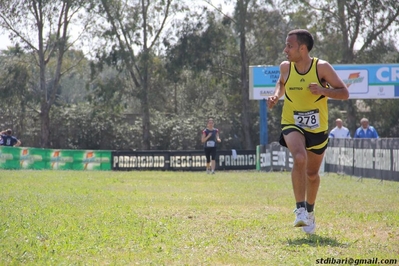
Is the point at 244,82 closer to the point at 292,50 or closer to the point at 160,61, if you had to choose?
the point at 160,61

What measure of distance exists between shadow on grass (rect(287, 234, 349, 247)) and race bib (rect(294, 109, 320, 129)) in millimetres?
1159

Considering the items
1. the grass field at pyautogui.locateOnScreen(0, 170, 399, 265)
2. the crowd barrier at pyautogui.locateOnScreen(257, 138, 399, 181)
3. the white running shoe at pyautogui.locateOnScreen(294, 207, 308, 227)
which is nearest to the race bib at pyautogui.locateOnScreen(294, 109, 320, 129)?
the white running shoe at pyautogui.locateOnScreen(294, 207, 308, 227)

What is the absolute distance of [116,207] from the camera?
10547 mm

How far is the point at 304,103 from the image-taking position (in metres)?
7.69

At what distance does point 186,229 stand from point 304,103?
1.85 meters

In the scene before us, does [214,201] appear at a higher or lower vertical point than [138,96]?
lower

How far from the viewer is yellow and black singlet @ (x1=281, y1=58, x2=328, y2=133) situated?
25.1 ft

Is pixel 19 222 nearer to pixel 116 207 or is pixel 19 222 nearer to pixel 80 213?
pixel 80 213

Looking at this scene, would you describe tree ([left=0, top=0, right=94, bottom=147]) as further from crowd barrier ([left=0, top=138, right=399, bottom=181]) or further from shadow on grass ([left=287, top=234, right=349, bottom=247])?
shadow on grass ([left=287, top=234, right=349, bottom=247])

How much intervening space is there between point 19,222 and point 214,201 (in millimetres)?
4359

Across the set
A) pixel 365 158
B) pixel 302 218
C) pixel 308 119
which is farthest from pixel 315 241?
pixel 365 158

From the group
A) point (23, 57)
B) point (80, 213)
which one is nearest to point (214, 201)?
point (80, 213)

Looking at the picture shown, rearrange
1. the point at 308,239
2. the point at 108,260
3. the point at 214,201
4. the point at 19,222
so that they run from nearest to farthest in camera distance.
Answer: the point at 108,260 → the point at 308,239 → the point at 19,222 → the point at 214,201

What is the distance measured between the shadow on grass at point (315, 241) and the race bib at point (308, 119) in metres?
1.16
